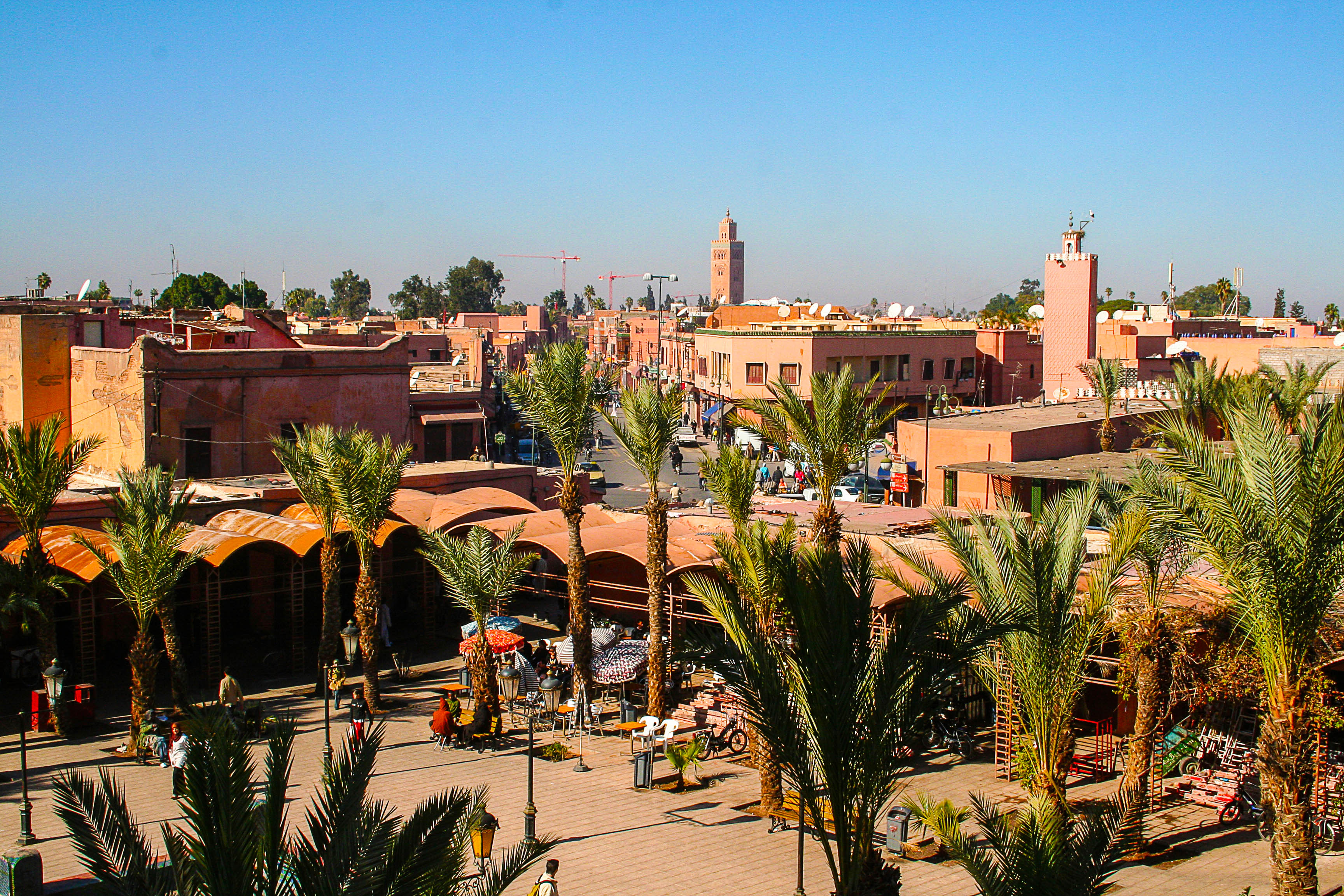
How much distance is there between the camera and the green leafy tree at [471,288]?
431 feet

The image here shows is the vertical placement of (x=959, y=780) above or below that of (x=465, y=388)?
below

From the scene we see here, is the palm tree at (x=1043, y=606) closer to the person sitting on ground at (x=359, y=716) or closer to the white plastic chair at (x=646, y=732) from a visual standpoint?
the white plastic chair at (x=646, y=732)

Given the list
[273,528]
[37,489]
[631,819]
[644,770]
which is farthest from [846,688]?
[273,528]

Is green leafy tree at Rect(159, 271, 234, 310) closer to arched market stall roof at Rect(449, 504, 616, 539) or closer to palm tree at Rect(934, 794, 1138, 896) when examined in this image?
arched market stall roof at Rect(449, 504, 616, 539)

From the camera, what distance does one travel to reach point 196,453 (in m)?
26.6

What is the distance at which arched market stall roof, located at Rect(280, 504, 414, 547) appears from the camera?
19.8m

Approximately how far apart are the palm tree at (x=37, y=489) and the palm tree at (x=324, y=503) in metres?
3.28

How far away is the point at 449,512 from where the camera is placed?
912 inches

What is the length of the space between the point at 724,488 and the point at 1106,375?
18464mm

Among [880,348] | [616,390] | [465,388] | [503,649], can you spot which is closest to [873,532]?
[503,649]

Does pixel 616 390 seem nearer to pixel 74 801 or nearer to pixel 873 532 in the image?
pixel 873 532

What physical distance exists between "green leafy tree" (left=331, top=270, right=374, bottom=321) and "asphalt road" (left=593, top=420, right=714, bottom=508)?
89810 mm

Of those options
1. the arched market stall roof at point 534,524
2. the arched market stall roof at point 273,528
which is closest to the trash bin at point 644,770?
the arched market stall roof at point 534,524

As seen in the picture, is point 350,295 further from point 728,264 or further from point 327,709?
point 327,709
